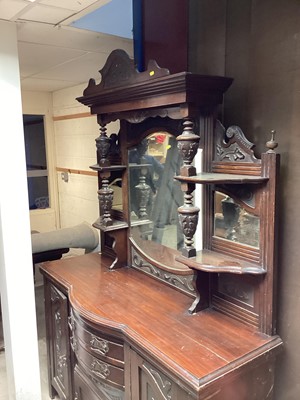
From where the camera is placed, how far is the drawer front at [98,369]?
1538mm

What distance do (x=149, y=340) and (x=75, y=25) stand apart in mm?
1510

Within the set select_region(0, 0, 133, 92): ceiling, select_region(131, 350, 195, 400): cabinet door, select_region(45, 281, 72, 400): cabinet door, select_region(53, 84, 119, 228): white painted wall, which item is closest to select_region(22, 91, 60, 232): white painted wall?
select_region(53, 84, 119, 228): white painted wall

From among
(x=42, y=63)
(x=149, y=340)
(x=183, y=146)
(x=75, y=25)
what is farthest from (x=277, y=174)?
(x=42, y=63)

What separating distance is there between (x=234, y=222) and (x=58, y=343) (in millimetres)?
1336

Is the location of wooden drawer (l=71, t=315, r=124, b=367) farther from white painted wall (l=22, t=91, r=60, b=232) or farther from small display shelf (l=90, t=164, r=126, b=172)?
white painted wall (l=22, t=91, r=60, b=232)

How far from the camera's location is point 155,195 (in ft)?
6.23

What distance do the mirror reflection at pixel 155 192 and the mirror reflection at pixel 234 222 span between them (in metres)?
0.28

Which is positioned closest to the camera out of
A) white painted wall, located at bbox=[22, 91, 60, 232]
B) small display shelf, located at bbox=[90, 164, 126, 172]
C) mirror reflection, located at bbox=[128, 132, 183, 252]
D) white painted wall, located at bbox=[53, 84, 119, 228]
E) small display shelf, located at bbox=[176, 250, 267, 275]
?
small display shelf, located at bbox=[176, 250, 267, 275]

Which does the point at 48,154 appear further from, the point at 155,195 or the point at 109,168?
the point at 155,195

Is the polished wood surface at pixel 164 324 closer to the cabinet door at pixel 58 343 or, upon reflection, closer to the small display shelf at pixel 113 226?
the cabinet door at pixel 58 343

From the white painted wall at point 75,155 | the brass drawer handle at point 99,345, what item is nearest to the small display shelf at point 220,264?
the brass drawer handle at point 99,345

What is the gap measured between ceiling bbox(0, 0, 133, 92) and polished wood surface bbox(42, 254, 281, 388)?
1.30m

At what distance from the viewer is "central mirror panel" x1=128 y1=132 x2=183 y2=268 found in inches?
69.8

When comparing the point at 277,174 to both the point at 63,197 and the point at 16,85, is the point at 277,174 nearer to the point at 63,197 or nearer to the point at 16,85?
the point at 16,85
